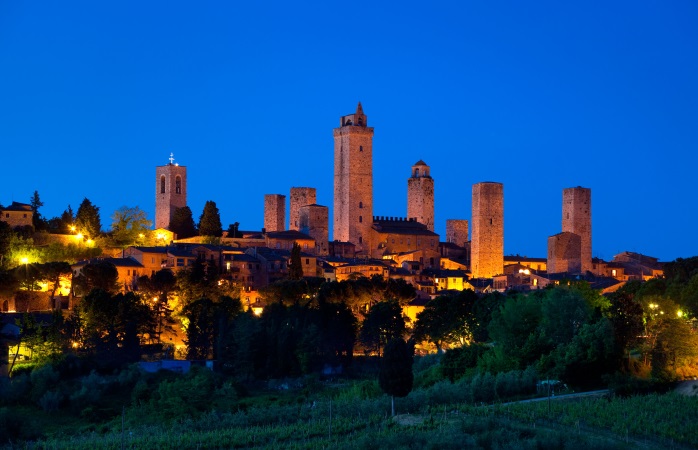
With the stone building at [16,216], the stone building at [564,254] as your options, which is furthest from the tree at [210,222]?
the stone building at [564,254]

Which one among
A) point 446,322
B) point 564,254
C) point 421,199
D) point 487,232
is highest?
point 421,199

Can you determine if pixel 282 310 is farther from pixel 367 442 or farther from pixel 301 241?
pixel 367 442

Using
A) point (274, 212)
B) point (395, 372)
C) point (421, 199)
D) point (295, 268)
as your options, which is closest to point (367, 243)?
point (274, 212)

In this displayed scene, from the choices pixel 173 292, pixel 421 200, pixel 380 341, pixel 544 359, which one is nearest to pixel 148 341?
pixel 173 292

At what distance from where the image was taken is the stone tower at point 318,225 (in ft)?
209

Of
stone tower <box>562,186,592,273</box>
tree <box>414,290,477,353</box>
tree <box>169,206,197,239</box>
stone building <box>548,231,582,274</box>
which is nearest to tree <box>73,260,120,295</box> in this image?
tree <box>414,290,477,353</box>

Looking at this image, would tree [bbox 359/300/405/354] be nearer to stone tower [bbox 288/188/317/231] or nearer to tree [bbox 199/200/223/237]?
tree [bbox 199/200/223/237]

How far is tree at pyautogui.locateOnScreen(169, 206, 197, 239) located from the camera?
64.4 meters

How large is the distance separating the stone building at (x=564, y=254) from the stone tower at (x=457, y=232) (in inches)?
383

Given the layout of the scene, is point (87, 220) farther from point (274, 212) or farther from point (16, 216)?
point (274, 212)

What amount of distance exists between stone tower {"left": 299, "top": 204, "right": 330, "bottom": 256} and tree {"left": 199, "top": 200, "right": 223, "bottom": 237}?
181 inches

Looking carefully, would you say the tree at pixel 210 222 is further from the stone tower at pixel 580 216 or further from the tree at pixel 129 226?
the stone tower at pixel 580 216

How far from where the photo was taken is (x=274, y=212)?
68250 mm

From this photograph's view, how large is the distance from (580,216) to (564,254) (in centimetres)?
366
